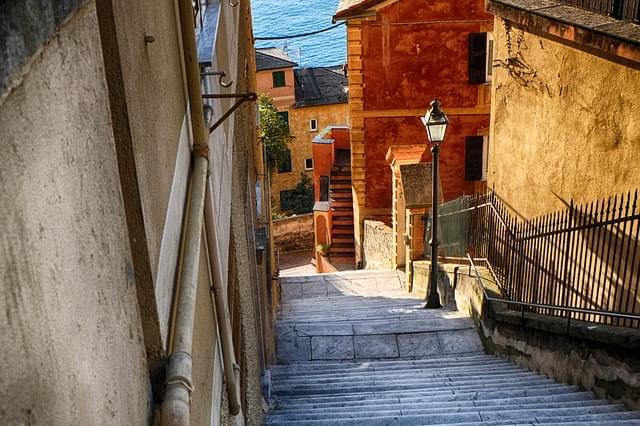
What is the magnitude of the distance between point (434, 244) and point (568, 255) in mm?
2809

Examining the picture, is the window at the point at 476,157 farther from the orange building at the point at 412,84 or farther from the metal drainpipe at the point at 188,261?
the metal drainpipe at the point at 188,261

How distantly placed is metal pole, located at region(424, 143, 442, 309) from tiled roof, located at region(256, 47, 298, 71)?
2696 cm

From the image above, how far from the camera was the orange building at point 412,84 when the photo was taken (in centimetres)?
1873

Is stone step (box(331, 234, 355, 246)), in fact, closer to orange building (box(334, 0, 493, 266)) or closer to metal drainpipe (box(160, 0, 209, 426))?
orange building (box(334, 0, 493, 266))

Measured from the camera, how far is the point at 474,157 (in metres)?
20.2

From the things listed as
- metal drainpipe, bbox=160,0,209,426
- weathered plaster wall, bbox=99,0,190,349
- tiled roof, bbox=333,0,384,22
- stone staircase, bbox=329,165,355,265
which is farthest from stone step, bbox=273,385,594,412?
stone staircase, bbox=329,165,355,265

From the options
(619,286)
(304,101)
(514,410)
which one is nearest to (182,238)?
(514,410)

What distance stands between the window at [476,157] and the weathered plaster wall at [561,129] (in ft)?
27.5

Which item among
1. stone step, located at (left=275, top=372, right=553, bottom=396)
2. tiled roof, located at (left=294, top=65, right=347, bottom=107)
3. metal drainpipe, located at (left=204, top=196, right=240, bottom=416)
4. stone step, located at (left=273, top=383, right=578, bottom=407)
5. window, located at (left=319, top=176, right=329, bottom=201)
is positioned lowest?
window, located at (left=319, top=176, right=329, bottom=201)

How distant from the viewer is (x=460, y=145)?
20.1 meters

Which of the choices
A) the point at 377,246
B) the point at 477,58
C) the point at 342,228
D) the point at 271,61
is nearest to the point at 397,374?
the point at 377,246

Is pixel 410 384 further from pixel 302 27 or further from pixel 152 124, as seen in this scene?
pixel 302 27

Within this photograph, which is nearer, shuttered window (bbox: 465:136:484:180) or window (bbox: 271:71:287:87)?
shuttered window (bbox: 465:136:484:180)

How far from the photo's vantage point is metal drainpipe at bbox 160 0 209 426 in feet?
5.54
